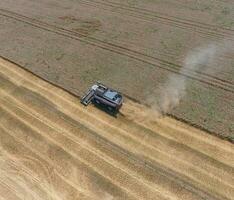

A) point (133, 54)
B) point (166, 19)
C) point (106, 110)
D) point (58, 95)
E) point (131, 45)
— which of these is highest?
point (166, 19)

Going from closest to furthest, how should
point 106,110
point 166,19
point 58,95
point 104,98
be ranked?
point 104,98 < point 106,110 < point 58,95 < point 166,19

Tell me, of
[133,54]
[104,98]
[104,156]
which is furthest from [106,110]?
[133,54]

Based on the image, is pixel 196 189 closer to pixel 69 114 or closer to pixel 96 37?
pixel 69 114

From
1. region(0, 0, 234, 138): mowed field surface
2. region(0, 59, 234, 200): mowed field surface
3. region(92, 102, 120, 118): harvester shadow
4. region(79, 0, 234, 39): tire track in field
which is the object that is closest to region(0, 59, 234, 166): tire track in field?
region(0, 59, 234, 200): mowed field surface

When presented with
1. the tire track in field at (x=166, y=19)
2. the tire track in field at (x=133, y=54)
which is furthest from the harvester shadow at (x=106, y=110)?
the tire track in field at (x=166, y=19)

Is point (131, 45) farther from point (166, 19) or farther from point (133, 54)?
point (166, 19)

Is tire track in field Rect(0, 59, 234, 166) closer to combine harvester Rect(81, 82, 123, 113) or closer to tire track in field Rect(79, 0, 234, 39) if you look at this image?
combine harvester Rect(81, 82, 123, 113)
